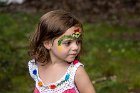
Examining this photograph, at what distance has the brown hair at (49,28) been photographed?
380 centimetres

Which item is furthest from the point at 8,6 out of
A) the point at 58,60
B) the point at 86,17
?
the point at 58,60

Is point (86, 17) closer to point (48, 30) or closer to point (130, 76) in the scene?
point (130, 76)

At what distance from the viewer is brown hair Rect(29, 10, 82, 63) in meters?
3.80

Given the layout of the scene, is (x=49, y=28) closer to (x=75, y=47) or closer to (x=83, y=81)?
(x=75, y=47)

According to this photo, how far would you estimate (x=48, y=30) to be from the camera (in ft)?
12.6

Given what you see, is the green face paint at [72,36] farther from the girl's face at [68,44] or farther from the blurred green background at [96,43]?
the blurred green background at [96,43]

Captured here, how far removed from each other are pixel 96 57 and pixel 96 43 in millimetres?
951

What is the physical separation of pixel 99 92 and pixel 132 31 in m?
3.61

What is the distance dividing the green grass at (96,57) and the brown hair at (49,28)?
8.94 ft

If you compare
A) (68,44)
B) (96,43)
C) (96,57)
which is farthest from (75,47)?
(96,43)

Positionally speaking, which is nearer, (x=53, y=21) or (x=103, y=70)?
(x=53, y=21)

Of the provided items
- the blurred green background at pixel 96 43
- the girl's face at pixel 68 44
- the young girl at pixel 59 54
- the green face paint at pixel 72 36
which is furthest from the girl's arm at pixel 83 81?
the blurred green background at pixel 96 43

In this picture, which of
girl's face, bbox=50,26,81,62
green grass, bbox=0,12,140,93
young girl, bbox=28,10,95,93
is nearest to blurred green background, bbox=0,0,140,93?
green grass, bbox=0,12,140,93

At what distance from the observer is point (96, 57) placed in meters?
8.24
